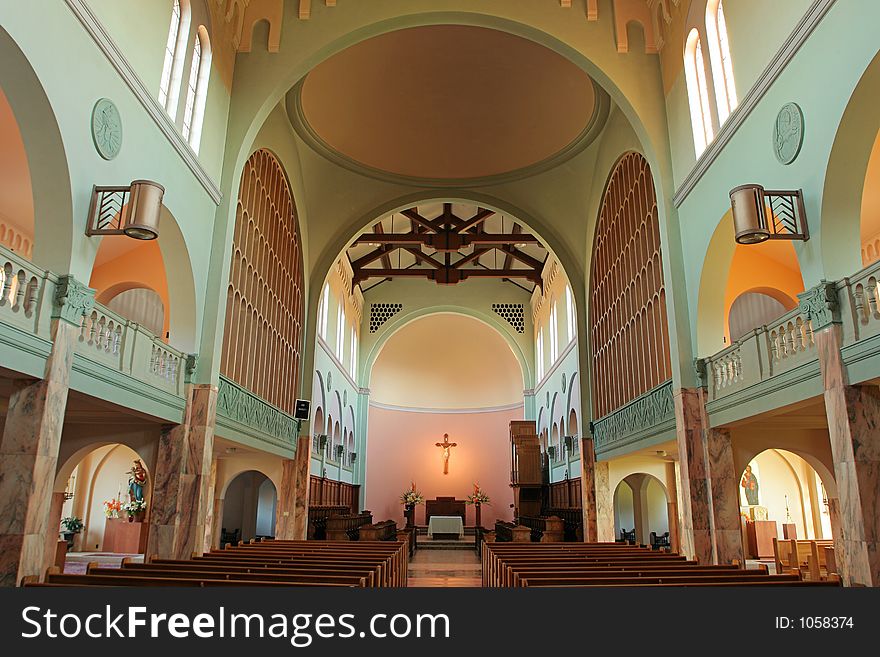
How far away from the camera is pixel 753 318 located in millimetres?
15695

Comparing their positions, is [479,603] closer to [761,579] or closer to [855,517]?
[761,579]

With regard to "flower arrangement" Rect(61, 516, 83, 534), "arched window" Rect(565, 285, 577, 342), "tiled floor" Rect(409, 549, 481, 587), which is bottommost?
"tiled floor" Rect(409, 549, 481, 587)

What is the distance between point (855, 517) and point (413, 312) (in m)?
23.2

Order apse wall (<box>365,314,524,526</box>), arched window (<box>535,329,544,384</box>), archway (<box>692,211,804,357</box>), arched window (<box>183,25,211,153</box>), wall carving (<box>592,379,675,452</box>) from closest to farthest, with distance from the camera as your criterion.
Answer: archway (<box>692,211,804,357</box>), arched window (<box>183,25,211,153</box>), wall carving (<box>592,379,675,452</box>), arched window (<box>535,329,544,384</box>), apse wall (<box>365,314,524,526</box>)

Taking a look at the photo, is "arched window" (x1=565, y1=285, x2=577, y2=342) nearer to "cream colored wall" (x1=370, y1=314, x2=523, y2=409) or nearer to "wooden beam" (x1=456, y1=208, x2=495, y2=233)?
"wooden beam" (x1=456, y1=208, x2=495, y2=233)

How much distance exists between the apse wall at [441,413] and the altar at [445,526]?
168 inches

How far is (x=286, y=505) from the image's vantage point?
51.8ft

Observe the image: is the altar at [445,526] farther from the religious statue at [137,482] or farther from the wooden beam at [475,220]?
the wooden beam at [475,220]

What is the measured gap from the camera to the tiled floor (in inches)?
492

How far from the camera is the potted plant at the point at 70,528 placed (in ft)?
59.7

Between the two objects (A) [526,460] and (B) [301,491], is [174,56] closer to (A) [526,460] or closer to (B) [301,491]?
(B) [301,491]

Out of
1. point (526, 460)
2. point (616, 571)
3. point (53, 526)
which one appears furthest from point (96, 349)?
point (526, 460)

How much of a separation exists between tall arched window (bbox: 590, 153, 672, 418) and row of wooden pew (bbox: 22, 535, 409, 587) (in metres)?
6.32

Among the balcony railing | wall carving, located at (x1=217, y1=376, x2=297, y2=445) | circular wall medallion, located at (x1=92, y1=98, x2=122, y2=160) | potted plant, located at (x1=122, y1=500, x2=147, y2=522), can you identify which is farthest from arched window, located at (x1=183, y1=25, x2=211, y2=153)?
potted plant, located at (x1=122, y1=500, x2=147, y2=522)
